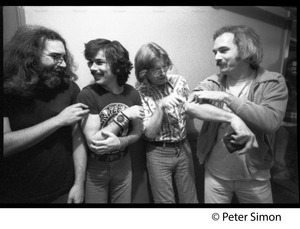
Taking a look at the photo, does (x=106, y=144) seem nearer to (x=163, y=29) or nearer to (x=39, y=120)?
(x=39, y=120)

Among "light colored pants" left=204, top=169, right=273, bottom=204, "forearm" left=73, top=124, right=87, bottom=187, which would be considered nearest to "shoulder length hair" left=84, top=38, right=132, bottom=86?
"forearm" left=73, top=124, right=87, bottom=187

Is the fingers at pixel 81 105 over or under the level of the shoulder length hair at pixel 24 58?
under

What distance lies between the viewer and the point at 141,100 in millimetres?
1058

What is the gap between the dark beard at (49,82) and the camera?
0.97m

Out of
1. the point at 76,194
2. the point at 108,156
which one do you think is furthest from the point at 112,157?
the point at 76,194

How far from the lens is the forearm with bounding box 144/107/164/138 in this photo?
102 cm

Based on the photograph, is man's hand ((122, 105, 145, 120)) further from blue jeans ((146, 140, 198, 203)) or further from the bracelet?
blue jeans ((146, 140, 198, 203))

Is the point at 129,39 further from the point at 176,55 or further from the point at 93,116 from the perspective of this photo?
the point at 93,116

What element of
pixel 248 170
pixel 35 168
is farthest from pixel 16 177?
pixel 248 170

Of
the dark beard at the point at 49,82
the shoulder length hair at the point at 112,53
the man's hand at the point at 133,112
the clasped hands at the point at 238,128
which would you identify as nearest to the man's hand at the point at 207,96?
the clasped hands at the point at 238,128

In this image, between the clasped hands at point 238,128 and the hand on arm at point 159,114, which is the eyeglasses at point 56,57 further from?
the clasped hands at point 238,128

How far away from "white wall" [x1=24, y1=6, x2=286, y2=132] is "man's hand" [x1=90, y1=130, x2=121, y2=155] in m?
0.27

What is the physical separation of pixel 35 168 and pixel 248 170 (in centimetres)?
96
